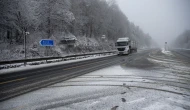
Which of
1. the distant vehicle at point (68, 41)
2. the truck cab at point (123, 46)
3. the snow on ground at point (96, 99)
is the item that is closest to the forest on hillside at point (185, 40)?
the truck cab at point (123, 46)

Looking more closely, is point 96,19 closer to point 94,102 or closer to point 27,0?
point 27,0

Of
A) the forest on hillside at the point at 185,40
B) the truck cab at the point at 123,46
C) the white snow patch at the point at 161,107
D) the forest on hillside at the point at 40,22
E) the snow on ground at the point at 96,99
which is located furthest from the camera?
the forest on hillside at the point at 185,40

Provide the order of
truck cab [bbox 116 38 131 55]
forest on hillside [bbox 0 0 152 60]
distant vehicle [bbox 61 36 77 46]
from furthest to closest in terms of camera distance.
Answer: distant vehicle [bbox 61 36 77 46] → truck cab [bbox 116 38 131 55] → forest on hillside [bbox 0 0 152 60]

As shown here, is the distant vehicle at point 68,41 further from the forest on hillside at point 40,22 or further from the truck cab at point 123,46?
the truck cab at point 123,46

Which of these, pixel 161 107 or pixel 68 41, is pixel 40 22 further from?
pixel 161 107

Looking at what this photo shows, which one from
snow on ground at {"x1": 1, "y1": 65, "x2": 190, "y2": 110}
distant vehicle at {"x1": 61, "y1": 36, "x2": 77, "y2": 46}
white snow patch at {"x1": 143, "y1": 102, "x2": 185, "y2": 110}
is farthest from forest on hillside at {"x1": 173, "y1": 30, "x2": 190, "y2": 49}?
white snow patch at {"x1": 143, "y1": 102, "x2": 185, "y2": 110}

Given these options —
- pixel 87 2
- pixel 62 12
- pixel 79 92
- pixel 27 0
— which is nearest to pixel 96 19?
pixel 87 2

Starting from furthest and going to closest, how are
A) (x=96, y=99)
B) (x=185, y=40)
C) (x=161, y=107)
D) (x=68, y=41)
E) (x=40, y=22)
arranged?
(x=185, y=40) → (x=68, y=41) → (x=40, y=22) → (x=96, y=99) → (x=161, y=107)

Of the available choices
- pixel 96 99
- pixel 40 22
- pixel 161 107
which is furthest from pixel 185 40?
pixel 96 99

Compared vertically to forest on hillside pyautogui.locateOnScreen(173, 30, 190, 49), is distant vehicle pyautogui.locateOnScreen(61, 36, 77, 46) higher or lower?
lower

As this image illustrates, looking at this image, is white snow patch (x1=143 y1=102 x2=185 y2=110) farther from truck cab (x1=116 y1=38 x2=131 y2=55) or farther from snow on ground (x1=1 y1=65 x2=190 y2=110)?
truck cab (x1=116 y1=38 x2=131 y2=55)

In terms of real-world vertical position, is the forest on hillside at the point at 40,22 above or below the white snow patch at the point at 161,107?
above

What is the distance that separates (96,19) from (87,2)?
6513 millimetres

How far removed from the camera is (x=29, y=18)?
27219 millimetres
